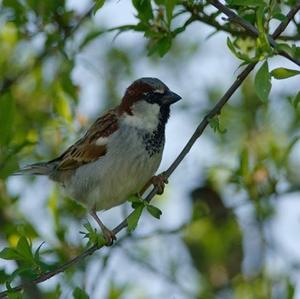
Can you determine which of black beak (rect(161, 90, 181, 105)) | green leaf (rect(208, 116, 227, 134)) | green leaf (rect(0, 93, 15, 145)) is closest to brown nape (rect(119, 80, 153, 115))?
black beak (rect(161, 90, 181, 105))

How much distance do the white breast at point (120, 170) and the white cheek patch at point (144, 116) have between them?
3cm

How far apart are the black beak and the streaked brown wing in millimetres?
308

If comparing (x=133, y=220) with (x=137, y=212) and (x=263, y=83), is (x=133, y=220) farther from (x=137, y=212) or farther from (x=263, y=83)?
(x=263, y=83)

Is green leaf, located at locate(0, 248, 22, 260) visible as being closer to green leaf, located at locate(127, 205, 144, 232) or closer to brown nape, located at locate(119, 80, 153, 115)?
green leaf, located at locate(127, 205, 144, 232)

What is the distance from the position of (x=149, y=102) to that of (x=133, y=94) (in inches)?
4.7

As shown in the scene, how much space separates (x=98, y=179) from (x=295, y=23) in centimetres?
142

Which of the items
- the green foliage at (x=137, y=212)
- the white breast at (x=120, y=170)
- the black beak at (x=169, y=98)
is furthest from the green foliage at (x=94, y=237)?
the black beak at (x=169, y=98)

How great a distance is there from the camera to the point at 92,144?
4.75m

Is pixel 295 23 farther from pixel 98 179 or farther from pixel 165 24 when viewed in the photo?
pixel 98 179

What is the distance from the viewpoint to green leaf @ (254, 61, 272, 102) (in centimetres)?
278

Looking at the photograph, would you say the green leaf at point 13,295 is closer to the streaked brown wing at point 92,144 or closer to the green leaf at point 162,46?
the green leaf at point 162,46

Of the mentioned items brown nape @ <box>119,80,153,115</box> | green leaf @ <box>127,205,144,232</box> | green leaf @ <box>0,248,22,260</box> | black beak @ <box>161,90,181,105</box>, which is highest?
brown nape @ <box>119,80,153,115</box>

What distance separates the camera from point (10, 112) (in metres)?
4.17

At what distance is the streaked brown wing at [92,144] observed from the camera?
4.68 meters
